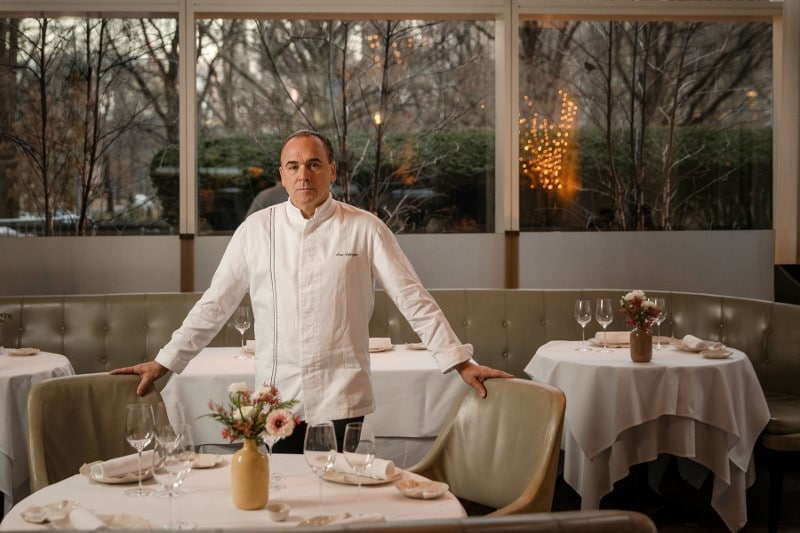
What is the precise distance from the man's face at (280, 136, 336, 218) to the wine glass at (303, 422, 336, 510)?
2.94ft

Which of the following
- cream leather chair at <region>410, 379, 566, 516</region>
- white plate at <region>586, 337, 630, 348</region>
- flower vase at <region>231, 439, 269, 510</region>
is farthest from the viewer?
white plate at <region>586, 337, 630, 348</region>

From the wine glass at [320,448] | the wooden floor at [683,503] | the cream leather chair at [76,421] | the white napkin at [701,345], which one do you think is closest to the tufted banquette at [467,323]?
the wooden floor at [683,503]

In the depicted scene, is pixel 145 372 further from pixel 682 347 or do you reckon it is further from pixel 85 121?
pixel 85 121

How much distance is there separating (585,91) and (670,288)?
151 centimetres

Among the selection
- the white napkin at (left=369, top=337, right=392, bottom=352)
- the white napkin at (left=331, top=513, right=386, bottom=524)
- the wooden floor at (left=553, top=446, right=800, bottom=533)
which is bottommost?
the wooden floor at (left=553, top=446, right=800, bottom=533)

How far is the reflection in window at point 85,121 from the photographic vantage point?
21.9 feet

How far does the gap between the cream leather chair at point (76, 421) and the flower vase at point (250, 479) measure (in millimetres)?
841

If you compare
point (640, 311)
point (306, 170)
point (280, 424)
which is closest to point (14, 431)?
point (306, 170)

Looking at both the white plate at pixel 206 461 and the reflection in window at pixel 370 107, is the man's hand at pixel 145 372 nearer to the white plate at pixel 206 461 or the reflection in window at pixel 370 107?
the white plate at pixel 206 461

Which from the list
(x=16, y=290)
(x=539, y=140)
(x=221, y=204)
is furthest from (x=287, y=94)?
(x=16, y=290)

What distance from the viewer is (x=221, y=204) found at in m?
6.87

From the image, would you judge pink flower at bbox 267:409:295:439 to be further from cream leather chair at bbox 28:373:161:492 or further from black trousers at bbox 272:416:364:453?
cream leather chair at bbox 28:373:161:492

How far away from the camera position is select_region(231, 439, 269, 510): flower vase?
219cm

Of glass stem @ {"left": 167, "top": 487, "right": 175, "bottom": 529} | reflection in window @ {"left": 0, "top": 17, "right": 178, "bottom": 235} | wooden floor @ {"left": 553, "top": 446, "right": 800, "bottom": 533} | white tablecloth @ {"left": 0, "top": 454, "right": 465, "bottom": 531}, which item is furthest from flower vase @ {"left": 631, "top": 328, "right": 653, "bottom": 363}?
reflection in window @ {"left": 0, "top": 17, "right": 178, "bottom": 235}
